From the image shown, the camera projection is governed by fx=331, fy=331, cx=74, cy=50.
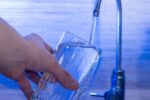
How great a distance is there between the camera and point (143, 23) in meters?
0.92

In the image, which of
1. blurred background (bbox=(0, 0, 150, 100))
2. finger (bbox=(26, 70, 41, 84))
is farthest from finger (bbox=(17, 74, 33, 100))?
blurred background (bbox=(0, 0, 150, 100))

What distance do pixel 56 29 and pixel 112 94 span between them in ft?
0.83

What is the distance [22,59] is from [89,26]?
0.39m

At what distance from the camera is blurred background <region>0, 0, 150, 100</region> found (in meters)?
0.90

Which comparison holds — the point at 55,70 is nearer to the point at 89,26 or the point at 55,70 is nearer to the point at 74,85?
the point at 74,85

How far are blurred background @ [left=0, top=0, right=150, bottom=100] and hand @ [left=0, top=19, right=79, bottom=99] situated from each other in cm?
31

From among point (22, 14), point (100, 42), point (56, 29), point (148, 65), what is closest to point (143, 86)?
point (148, 65)

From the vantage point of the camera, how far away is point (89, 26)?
922mm

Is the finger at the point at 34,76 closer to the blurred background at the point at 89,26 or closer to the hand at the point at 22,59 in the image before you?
the hand at the point at 22,59

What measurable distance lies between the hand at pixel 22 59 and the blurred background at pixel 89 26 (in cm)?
31

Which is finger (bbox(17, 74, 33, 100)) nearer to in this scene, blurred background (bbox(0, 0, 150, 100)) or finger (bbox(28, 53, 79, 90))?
finger (bbox(28, 53, 79, 90))

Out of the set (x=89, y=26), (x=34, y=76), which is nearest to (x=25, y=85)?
(x=34, y=76)

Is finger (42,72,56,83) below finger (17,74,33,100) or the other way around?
the other way around

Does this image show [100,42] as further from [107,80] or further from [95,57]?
[95,57]
